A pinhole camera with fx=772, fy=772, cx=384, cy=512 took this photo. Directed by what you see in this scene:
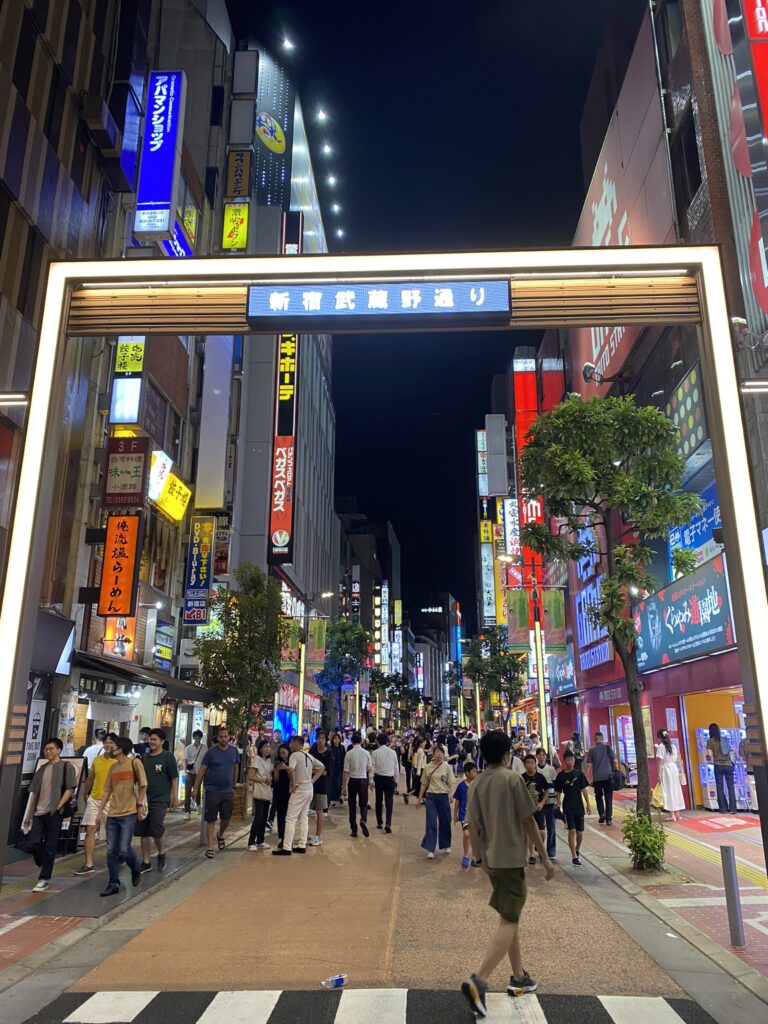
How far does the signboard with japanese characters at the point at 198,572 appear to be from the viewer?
25.2 m

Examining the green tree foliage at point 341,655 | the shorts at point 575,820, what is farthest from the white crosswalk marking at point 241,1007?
the green tree foliage at point 341,655

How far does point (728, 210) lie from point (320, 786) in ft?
47.5

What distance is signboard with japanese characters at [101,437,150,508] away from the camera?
59.4ft

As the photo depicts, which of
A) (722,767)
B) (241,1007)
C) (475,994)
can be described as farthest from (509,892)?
(722,767)

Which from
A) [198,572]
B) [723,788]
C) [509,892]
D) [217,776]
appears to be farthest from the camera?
[198,572]

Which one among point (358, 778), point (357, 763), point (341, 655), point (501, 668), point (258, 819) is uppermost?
point (341, 655)

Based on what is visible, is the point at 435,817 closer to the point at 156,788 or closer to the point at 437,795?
the point at 437,795

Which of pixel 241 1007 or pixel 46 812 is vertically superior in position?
pixel 46 812

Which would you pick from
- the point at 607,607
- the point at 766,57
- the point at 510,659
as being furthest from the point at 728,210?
the point at 510,659

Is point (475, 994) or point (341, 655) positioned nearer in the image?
point (475, 994)

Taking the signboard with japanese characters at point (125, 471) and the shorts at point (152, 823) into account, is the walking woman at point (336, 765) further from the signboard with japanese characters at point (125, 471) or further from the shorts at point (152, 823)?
the shorts at point (152, 823)

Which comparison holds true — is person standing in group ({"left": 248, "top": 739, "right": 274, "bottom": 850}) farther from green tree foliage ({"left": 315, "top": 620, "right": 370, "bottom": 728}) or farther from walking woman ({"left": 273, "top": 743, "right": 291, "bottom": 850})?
green tree foliage ({"left": 315, "top": 620, "right": 370, "bottom": 728})

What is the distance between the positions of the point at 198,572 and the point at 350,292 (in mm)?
20728

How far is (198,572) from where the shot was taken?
25.7 meters
